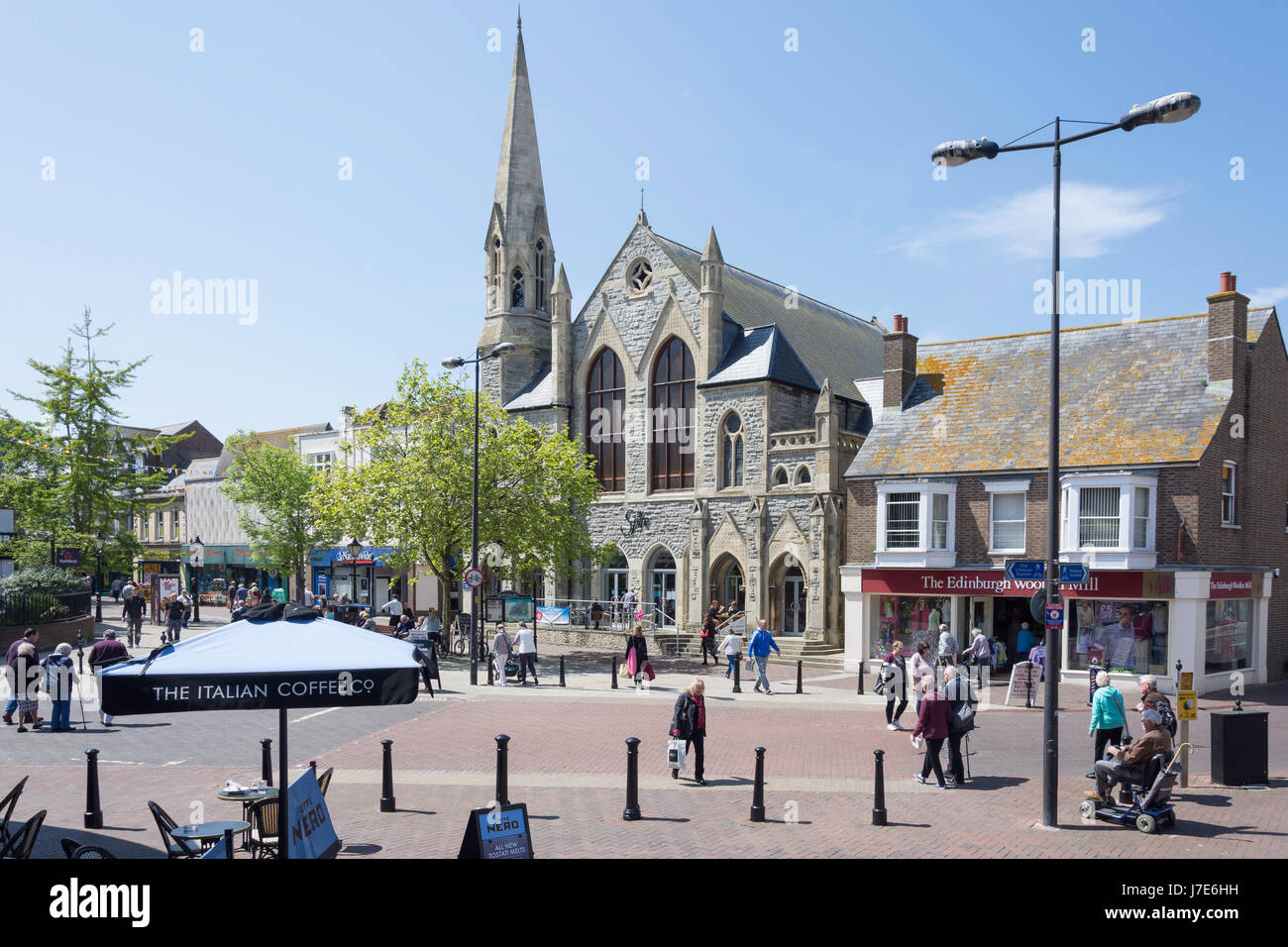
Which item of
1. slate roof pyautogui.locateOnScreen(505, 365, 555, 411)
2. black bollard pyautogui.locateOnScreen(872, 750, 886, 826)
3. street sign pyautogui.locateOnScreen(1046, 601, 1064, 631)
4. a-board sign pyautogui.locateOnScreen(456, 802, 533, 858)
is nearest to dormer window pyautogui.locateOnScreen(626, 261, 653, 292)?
slate roof pyautogui.locateOnScreen(505, 365, 555, 411)

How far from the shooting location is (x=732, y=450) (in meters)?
36.5

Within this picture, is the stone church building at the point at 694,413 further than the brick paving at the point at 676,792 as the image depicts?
Yes

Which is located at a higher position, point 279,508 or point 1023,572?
point 1023,572

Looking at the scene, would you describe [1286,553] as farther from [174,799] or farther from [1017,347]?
[174,799]

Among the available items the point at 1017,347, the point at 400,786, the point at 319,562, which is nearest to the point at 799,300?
the point at 1017,347

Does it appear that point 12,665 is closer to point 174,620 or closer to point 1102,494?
point 174,620

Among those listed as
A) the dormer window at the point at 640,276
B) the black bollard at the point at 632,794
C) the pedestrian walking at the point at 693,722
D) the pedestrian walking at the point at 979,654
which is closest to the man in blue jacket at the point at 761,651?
the pedestrian walking at the point at 979,654

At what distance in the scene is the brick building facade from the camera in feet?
79.7

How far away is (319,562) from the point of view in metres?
55.0

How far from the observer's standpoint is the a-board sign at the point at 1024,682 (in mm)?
21125

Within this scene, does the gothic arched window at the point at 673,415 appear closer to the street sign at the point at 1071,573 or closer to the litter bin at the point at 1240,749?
the street sign at the point at 1071,573

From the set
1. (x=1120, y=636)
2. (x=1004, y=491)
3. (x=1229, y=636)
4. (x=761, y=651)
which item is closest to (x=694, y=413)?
(x=1004, y=491)

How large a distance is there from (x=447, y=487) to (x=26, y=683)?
13415 millimetres

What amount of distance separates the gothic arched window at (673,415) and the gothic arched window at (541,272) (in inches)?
356
